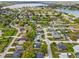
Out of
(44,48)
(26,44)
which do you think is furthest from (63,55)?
(26,44)

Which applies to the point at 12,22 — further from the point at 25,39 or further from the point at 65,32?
the point at 65,32

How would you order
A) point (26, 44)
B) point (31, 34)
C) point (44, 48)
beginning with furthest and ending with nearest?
point (31, 34) → point (26, 44) → point (44, 48)

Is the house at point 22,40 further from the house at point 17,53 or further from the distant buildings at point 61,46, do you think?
the distant buildings at point 61,46

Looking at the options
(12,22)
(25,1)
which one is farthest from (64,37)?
(25,1)

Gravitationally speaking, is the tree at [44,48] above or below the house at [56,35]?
below

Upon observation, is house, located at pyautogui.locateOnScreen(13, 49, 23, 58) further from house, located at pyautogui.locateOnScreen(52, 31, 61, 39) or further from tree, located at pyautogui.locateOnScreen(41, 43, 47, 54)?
house, located at pyautogui.locateOnScreen(52, 31, 61, 39)

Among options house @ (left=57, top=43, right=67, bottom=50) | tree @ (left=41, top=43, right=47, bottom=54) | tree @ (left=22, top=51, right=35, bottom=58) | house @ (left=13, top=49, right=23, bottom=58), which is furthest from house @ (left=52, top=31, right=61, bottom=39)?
house @ (left=13, top=49, right=23, bottom=58)

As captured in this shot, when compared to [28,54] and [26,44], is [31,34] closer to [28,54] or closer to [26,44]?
[26,44]

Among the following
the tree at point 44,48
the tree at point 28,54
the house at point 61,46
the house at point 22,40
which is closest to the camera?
the tree at point 28,54

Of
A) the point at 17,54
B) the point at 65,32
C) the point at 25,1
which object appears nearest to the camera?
the point at 17,54

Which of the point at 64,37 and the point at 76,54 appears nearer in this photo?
the point at 76,54

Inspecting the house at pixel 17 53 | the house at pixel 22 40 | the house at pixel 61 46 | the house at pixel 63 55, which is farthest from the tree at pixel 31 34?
the house at pixel 63 55
